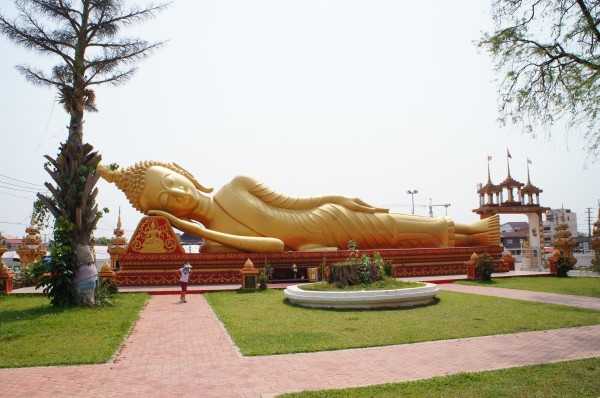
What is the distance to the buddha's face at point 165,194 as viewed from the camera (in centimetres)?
1794

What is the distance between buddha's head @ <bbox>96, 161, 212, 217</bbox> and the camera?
18.0 m

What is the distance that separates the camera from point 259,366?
6156 mm

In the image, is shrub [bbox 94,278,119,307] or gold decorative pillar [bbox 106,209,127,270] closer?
shrub [bbox 94,278,119,307]

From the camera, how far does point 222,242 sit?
1795 centimetres

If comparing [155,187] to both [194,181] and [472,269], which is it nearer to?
[194,181]

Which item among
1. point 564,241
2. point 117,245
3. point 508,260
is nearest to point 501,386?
point 508,260

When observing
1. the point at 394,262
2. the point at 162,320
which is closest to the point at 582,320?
the point at 162,320

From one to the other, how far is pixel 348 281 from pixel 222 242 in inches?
290

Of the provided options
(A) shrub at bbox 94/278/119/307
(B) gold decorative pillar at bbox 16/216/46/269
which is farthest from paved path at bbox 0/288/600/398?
(B) gold decorative pillar at bbox 16/216/46/269

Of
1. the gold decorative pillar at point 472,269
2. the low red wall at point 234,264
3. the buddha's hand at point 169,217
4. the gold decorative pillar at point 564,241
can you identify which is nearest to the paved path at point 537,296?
the gold decorative pillar at point 472,269

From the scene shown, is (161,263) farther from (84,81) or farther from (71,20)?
(71,20)

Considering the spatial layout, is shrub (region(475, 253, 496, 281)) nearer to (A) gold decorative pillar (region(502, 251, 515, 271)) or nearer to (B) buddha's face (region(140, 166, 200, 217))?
(A) gold decorative pillar (region(502, 251, 515, 271))

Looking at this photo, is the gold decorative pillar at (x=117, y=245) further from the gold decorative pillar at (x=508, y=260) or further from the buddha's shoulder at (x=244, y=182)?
the gold decorative pillar at (x=508, y=260)

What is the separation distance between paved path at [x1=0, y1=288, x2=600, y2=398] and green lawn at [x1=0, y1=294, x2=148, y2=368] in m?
0.33
